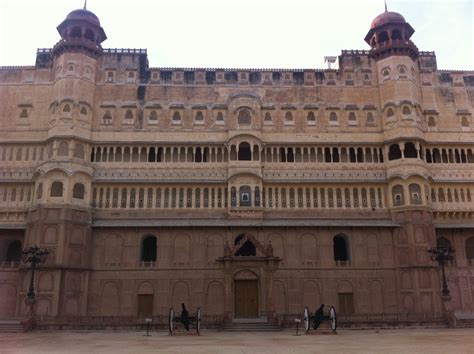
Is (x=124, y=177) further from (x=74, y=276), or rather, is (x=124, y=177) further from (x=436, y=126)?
(x=436, y=126)

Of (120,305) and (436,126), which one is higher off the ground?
(436,126)

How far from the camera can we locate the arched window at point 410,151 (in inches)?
1621

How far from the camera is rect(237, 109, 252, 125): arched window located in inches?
1692

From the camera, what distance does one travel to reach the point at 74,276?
36.8 meters

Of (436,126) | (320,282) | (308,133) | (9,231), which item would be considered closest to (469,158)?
(436,126)

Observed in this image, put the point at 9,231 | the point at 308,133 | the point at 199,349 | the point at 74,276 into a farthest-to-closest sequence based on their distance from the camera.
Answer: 1. the point at 308,133
2. the point at 9,231
3. the point at 74,276
4. the point at 199,349

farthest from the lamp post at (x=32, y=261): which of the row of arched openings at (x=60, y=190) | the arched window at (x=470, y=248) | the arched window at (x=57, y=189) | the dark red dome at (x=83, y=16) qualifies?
the arched window at (x=470, y=248)

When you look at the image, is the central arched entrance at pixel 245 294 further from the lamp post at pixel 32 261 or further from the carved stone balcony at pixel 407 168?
the carved stone balcony at pixel 407 168

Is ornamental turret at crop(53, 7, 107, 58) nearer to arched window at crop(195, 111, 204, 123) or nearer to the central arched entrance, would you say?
arched window at crop(195, 111, 204, 123)

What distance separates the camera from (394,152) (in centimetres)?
4228

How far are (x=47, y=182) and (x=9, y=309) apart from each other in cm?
1085

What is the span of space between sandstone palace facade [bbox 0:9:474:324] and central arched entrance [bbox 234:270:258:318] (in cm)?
9

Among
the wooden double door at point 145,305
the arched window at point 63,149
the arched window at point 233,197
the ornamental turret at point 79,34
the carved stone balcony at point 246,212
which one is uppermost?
the ornamental turret at point 79,34

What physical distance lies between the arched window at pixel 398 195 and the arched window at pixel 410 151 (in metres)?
3.22
